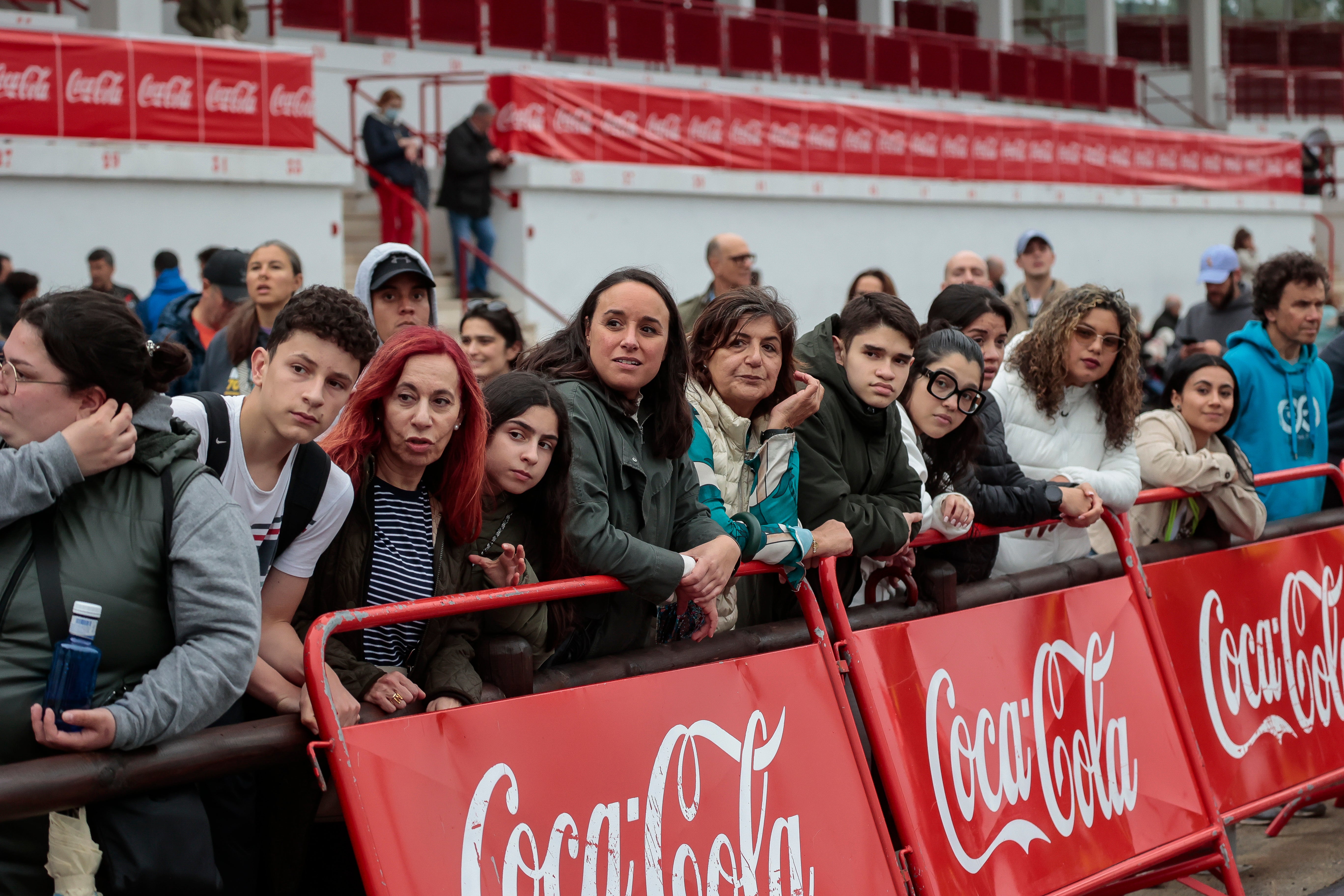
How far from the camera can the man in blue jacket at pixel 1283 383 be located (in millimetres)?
6094

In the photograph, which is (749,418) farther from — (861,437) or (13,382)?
(13,382)

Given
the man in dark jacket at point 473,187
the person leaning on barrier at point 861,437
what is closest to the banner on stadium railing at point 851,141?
the man in dark jacket at point 473,187

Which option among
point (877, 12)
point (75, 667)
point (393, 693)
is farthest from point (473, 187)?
point (877, 12)

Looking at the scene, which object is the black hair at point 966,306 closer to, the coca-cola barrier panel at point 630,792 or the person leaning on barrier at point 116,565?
the coca-cola barrier panel at point 630,792

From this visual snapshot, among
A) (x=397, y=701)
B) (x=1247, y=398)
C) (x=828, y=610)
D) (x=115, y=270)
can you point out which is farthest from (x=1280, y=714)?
(x=115, y=270)

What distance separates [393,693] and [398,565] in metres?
0.31

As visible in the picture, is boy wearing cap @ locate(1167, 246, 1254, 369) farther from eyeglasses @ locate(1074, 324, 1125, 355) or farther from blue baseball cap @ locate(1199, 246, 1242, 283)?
eyeglasses @ locate(1074, 324, 1125, 355)

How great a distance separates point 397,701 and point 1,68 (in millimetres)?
10132

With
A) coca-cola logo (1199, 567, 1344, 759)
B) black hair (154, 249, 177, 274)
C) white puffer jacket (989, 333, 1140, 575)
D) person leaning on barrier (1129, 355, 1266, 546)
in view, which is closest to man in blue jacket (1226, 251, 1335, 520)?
person leaning on barrier (1129, 355, 1266, 546)

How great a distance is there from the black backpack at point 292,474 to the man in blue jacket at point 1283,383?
15.1 ft

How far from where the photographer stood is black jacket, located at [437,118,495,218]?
1389 centimetres

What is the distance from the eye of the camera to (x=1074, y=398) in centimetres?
502

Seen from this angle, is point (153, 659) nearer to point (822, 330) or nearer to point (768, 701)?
point (768, 701)

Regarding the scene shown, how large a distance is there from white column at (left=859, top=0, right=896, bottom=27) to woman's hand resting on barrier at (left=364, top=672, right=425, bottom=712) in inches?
1086
